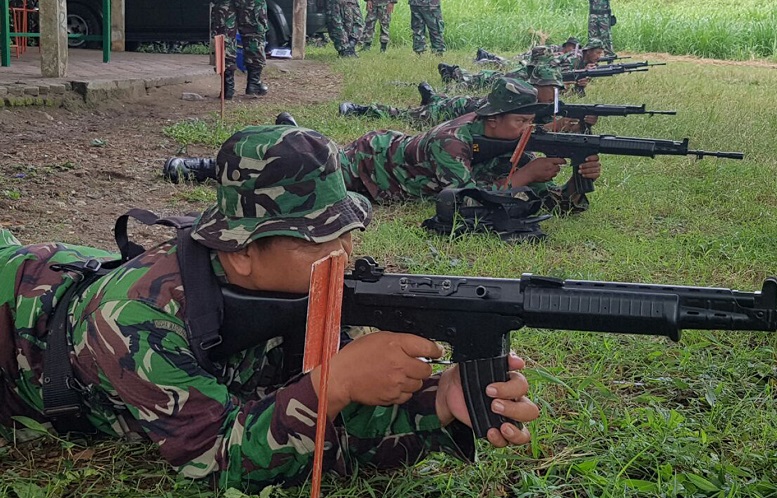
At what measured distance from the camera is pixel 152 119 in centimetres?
841

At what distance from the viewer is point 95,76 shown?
29.4 feet

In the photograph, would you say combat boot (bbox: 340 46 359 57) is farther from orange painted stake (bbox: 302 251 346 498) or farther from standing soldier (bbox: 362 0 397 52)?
orange painted stake (bbox: 302 251 346 498)

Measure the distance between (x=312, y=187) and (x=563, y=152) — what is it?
3663 mm

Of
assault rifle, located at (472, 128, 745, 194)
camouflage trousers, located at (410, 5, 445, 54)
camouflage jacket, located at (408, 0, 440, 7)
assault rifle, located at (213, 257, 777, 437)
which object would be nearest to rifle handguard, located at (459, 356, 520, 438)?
assault rifle, located at (213, 257, 777, 437)

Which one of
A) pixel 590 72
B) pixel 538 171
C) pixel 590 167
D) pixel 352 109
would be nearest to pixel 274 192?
pixel 538 171

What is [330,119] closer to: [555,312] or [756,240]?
[756,240]

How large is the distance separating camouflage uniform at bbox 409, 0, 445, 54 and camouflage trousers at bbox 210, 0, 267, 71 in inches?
252

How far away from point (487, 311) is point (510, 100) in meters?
3.68

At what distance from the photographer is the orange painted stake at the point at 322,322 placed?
1756 millimetres

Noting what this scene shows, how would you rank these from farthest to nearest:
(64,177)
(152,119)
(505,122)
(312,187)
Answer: (152,119), (64,177), (505,122), (312,187)

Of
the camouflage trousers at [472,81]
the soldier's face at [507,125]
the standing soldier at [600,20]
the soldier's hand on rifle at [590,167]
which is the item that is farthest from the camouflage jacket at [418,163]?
the standing soldier at [600,20]

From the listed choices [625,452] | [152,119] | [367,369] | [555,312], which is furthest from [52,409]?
[152,119]

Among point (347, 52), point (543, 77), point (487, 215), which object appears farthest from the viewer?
point (347, 52)

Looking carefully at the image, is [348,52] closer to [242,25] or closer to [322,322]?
[242,25]
